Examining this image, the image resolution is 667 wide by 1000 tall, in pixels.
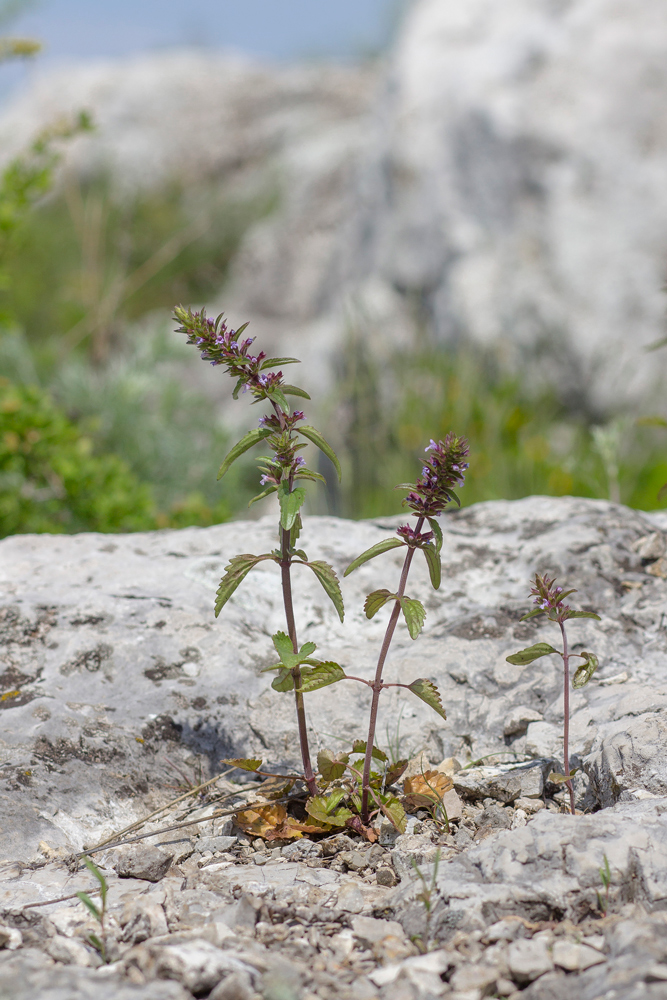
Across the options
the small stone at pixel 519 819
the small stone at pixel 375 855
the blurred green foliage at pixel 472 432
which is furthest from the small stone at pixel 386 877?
the blurred green foliage at pixel 472 432

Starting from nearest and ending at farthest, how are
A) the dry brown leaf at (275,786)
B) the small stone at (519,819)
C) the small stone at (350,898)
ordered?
the small stone at (350,898)
the small stone at (519,819)
the dry brown leaf at (275,786)

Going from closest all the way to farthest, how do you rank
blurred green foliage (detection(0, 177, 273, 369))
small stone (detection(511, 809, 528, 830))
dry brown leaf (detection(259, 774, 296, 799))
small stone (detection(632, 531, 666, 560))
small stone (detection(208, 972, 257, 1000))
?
1. small stone (detection(208, 972, 257, 1000))
2. small stone (detection(511, 809, 528, 830))
3. dry brown leaf (detection(259, 774, 296, 799))
4. small stone (detection(632, 531, 666, 560))
5. blurred green foliage (detection(0, 177, 273, 369))

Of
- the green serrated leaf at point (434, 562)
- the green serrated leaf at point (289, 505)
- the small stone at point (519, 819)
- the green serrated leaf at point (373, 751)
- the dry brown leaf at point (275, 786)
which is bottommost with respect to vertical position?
the dry brown leaf at point (275, 786)

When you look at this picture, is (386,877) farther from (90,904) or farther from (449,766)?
(90,904)

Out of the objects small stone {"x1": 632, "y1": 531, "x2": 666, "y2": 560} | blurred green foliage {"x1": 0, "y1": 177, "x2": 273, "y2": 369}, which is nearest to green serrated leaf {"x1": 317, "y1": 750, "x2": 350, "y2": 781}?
small stone {"x1": 632, "y1": 531, "x2": 666, "y2": 560}

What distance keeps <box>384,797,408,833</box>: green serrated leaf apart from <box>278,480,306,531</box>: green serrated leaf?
61 cm

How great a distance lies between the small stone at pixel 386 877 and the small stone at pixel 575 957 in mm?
352

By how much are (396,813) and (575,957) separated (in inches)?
18.5

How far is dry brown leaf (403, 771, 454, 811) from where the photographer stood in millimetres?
1593

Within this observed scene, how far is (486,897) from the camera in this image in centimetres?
124

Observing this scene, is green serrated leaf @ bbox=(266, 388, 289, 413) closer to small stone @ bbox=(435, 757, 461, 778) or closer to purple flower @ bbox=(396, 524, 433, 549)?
purple flower @ bbox=(396, 524, 433, 549)

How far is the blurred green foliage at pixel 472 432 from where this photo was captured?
4770 mm

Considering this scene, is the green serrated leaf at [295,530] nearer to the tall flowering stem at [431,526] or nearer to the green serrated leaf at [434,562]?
the tall flowering stem at [431,526]

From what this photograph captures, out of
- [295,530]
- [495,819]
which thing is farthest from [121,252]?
[495,819]
